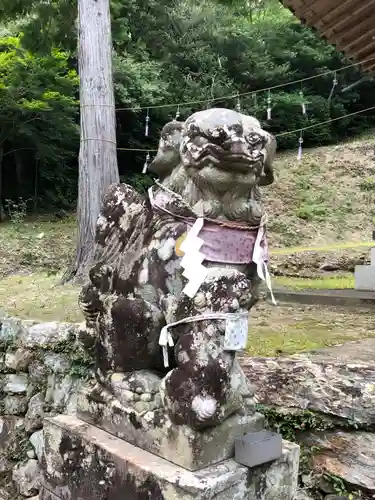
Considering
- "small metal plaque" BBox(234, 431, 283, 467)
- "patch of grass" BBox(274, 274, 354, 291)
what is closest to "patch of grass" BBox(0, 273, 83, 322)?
"small metal plaque" BBox(234, 431, 283, 467)

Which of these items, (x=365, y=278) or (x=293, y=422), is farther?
(x=365, y=278)

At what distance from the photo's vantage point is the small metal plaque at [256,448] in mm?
1487

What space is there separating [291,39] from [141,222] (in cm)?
1826

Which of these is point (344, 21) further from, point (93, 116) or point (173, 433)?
point (173, 433)

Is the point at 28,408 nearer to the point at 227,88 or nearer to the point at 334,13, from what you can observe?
the point at 334,13

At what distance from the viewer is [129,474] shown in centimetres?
150

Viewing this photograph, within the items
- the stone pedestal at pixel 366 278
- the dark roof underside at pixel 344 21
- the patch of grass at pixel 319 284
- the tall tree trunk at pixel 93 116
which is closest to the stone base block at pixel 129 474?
the dark roof underside at pixel 344 21

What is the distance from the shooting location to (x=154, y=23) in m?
13.8

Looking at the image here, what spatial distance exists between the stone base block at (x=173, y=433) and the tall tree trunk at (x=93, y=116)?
3.68m

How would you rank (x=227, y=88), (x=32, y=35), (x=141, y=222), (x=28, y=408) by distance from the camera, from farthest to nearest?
(x=227, y=88)
(x=32, y=35)
(x=28, y=408)
(x=141, y=222)

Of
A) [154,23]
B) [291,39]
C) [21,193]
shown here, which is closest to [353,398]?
[21,193]

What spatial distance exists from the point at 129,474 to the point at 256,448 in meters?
0.39

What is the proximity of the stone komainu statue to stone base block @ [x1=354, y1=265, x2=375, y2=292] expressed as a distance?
4.10 metres

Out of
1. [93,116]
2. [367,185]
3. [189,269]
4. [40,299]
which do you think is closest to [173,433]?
[189,269]
